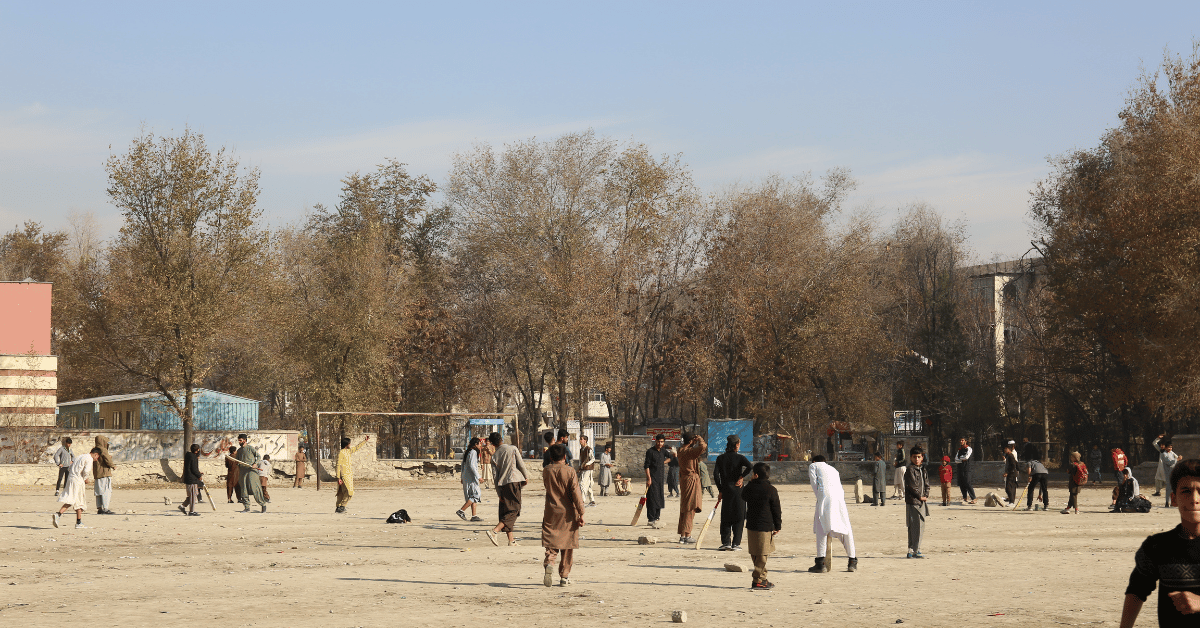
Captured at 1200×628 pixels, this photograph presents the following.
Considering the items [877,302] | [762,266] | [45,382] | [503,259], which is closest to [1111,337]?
[762,266]

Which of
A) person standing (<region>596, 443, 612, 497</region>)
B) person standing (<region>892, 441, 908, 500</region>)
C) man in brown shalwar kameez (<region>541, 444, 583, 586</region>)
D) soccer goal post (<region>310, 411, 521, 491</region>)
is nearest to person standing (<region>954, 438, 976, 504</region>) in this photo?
person standing (<region>892, 441, 908, 500</region>)

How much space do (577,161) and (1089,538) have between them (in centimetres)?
3686

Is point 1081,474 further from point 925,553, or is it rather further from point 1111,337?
point 1111,337

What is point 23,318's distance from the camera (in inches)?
1678

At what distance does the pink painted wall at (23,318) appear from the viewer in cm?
4216

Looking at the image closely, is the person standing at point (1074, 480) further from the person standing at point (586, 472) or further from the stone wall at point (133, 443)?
the stone wall at point (133, 443)

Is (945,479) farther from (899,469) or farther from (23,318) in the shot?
(23,318)

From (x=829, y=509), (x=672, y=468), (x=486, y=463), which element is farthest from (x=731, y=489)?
(x=486, y=463)

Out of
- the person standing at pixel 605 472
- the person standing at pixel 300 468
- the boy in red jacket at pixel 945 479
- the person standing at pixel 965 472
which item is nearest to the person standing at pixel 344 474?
the person standing at pixel 605 472

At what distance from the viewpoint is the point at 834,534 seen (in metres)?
13.5

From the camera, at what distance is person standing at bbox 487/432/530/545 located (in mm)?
17281

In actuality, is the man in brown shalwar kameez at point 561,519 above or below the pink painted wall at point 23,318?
below

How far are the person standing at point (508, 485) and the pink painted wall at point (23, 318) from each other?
29984 mm

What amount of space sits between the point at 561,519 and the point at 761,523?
217 centimetres
